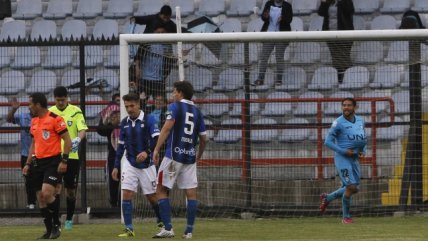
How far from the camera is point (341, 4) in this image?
2103 cm

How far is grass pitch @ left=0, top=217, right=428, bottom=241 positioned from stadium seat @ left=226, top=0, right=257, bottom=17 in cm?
608

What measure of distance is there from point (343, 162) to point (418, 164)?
6.54ft

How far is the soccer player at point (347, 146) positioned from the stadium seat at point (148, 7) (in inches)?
289

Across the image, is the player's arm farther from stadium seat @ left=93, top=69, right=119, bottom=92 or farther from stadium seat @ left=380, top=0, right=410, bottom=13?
stadium seat @ left=380, top=0, right=410, bottom=13

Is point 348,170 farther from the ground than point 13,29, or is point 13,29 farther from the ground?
point 13,29

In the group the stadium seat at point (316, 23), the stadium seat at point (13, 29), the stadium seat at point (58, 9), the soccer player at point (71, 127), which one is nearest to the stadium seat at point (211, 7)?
the stadium seat at point (316, 23)

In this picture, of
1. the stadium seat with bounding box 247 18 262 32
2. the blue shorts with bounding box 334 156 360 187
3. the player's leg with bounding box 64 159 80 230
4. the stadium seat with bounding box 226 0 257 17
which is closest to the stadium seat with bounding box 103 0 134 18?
the stadium seat with bounding box 226 0 257 17

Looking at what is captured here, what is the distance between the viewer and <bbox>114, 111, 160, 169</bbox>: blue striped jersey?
46.8 feet

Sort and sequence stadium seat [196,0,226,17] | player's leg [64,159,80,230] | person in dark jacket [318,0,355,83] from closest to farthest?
player's leg [64,159,80,230]
person in dark jacket [318,0,355,83]
stadium seat [196,0,226,17]

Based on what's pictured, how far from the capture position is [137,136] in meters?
14.2

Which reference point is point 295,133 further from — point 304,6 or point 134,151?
point 304,6

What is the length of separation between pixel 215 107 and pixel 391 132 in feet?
9.64

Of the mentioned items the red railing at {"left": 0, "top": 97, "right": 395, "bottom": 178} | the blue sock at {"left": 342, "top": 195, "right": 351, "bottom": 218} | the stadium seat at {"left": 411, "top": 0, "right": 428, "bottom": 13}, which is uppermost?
the stadium seat at {"left": 411, "top": 0, "right": 428, "bottom": 13}

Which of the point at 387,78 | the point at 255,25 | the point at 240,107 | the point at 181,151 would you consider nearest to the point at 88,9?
the point at 255,25
